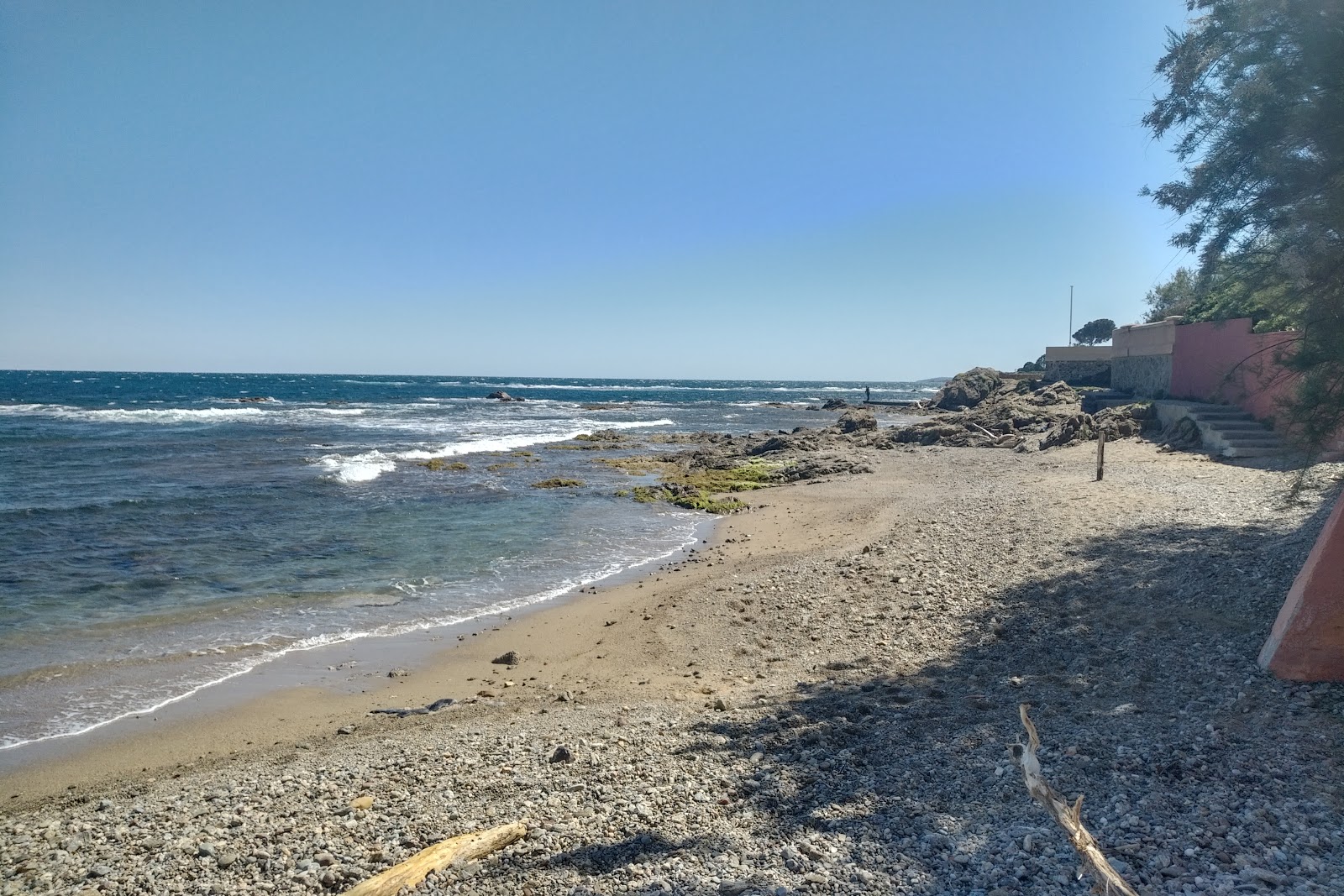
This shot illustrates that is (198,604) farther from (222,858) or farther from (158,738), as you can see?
(222,858)

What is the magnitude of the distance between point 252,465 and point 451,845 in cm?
2530

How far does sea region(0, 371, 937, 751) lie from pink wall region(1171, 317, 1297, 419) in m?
11.7

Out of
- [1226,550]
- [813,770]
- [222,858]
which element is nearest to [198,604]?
[222,858]

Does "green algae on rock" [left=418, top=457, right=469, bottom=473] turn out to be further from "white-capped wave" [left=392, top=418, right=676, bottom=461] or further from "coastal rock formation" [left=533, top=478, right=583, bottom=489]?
"coastal rock formation" [left=533, top=478, right=583, bottom=489]

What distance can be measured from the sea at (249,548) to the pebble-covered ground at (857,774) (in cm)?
291

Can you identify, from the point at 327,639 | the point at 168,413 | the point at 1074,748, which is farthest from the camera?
the point at 168,413

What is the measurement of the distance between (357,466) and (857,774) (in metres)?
23.6

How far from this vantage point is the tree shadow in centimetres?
413

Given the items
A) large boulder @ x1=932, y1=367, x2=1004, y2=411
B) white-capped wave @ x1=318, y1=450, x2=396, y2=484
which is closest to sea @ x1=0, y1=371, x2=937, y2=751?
white-capped wave @ x1=318, y1=450, x2=396, y2=484

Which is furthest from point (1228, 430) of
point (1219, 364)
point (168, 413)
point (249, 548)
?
point (168, 413)

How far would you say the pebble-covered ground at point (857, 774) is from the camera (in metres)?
4.25

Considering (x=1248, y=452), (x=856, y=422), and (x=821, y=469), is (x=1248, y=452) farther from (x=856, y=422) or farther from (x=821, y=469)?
(x=856, y=422)

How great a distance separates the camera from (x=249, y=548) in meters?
14.6

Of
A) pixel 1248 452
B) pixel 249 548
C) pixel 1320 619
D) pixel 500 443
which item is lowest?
pixel 249 548
